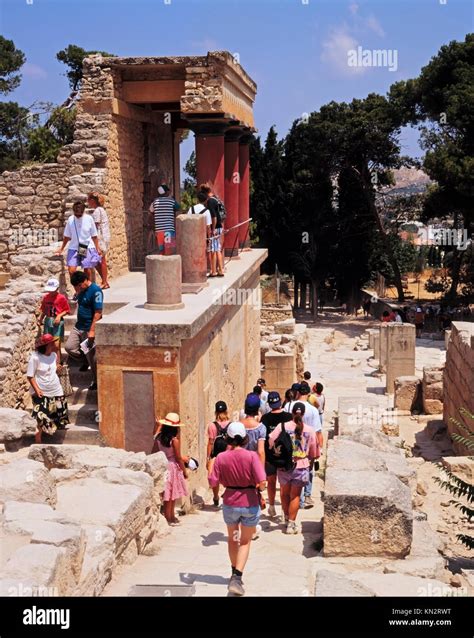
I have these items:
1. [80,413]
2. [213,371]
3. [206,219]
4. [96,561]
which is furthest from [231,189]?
[96,561]

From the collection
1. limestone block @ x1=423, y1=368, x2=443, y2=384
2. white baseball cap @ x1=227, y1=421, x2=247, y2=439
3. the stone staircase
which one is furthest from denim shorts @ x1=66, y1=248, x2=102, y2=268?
limestone block @ x1=423, y1=368, x2=443, y2=384

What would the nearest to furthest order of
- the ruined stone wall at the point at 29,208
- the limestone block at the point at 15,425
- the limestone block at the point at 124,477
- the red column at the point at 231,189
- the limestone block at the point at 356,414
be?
the limestone block at the point at 124,477, the limestone block at the point at 15,425, the limestone block at the point at 356,414, the ruined stone wall at the point at 29,208, the red column at the point at 231,189

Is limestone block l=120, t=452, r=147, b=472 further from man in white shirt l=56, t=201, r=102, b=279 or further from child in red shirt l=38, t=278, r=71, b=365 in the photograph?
man in white shirt l=56, t=201, r=102, b=279

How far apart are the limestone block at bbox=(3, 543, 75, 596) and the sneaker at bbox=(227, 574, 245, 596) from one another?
1407 mm

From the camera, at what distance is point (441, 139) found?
32562 mm

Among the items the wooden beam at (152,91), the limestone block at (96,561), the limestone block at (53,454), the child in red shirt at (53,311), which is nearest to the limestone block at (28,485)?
the limestone block at (96,561)

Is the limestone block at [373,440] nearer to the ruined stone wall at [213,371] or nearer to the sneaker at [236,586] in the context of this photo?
the ruined stone wall at [213,371]

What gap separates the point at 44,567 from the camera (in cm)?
492

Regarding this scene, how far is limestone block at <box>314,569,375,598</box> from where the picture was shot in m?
5.60

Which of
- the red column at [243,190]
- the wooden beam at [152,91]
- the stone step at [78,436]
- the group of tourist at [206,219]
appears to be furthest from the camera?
the red column at [243,190]

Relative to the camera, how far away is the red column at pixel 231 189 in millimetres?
17188

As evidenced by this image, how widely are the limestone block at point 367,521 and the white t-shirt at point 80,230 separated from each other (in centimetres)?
592

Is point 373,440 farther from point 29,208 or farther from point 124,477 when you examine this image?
point 29,208
